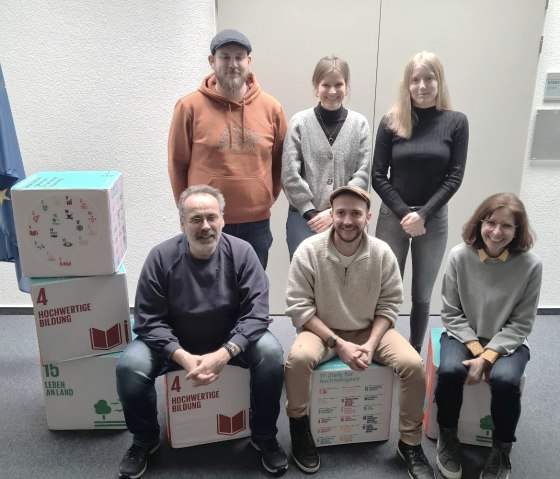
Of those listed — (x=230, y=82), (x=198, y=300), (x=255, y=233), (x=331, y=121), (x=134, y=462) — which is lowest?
(x=134, y=462)

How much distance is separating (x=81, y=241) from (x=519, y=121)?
2431 millimetres

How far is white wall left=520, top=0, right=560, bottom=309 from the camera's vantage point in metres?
2.88

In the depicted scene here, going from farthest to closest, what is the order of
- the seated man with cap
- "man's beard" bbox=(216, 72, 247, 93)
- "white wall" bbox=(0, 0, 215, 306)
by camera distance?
"white wall" bbox=(0, 0, 215, 306) → "man's beard" bbox=(216, 72, 247, 93) → the seated man with cap

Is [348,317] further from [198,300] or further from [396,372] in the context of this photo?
[198,300]

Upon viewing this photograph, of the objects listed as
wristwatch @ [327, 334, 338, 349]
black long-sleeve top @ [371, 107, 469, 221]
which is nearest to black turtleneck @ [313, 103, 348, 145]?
black long-sleeve top @ [371, 107, 469, 221]

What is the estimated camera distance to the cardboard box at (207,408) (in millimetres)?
1992

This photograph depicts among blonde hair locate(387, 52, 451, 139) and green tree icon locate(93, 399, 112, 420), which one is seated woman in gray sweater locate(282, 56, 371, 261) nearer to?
blonde hair locate(387, 52, 451, 139)

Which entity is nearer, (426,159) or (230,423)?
(230,423)

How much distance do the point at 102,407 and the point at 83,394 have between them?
0.09 m

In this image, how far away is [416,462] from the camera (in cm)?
195

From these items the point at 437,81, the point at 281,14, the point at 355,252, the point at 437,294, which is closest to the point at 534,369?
the point at 437,294

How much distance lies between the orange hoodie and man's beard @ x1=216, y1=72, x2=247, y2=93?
5 cm

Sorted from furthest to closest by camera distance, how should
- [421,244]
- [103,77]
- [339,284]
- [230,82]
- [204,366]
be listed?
[103,77] → [421,244] → [230,82] → [339,284] → [204,366]

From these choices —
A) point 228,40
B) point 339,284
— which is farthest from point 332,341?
point 228,40
